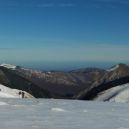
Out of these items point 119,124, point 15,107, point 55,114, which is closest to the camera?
point 119,124

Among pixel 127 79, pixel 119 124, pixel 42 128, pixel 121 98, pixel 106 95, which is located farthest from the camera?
pixel 127 79

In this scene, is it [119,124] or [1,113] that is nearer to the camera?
[119,124]

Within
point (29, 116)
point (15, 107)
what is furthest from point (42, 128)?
point (15, 107)

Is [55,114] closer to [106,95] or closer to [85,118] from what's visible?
[85,118]

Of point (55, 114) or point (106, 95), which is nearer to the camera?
point (55, 114)

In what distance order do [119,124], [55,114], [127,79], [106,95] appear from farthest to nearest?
[127,79] < [106,95] < [55,114] < [119,124]

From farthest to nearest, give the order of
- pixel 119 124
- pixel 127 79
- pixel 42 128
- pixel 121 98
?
pixel 127 79 < pixel 121 98 < pixel 119 124 < pixel 42 128

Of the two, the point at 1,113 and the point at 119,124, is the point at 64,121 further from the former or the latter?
the point at 1,113

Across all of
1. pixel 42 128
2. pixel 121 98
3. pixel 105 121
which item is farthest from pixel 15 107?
pixel 121 98
